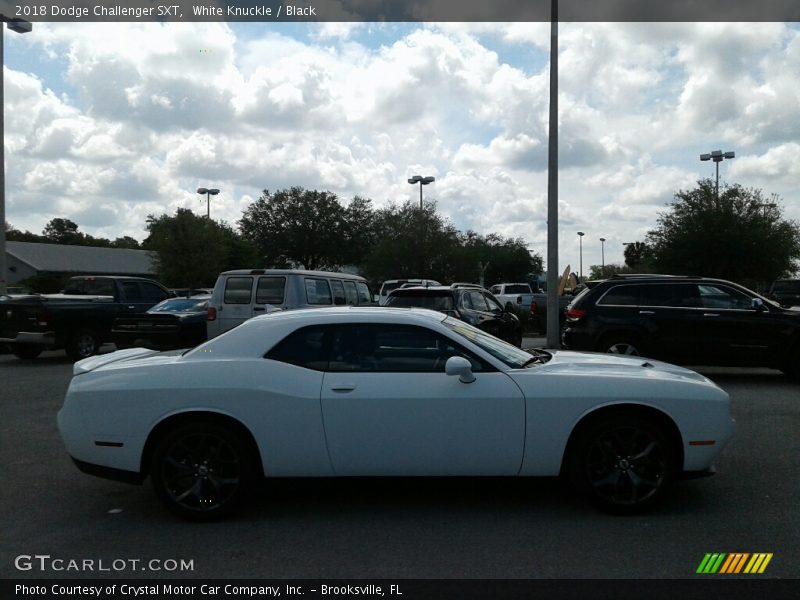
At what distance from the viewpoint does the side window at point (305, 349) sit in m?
5.22

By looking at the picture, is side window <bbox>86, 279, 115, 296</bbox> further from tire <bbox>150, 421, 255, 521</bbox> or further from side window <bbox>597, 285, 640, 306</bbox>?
tire <bbox>150, 421, 255, 521</bbox>

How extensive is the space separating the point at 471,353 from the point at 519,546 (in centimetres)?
135

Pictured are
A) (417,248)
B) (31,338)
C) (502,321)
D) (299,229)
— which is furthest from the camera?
(299,229)

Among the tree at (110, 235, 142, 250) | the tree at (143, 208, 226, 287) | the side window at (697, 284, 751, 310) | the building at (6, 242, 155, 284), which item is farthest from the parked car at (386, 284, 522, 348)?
the tree at (110, 235, 142, 250)

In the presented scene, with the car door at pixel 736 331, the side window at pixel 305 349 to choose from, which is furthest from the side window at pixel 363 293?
the side window at pixel 305 349

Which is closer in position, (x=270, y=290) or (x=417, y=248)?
(x=270, y=290)

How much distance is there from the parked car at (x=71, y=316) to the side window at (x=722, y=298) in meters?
11.5

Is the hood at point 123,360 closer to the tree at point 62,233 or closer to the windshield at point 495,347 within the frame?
the windshield at point 495,347

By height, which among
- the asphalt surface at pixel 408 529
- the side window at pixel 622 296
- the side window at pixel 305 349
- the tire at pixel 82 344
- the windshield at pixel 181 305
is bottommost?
the asphalt surface at pixel 408 529

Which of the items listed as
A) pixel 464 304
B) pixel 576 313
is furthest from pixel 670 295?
pixel 464 304

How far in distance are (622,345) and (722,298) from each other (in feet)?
5.56

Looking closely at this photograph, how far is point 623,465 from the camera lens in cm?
508

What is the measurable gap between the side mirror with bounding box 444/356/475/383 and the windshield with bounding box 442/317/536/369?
0.40 metres

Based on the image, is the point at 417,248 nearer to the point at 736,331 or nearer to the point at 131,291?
the point at 131,291
